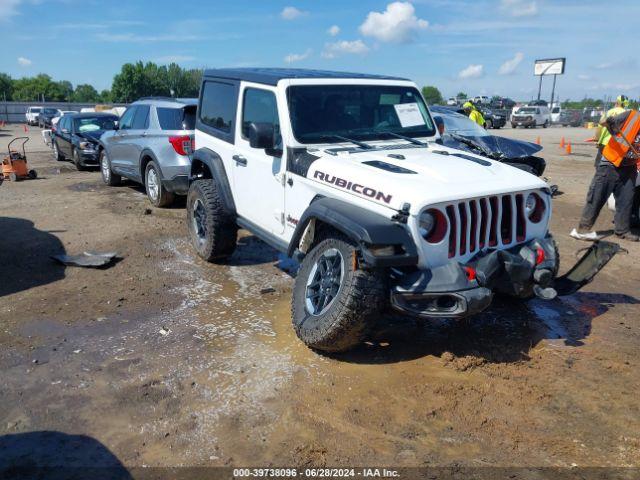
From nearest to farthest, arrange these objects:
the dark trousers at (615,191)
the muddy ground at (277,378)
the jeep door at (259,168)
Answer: the muddy ground at (277,378) → the jeep door at (259,168) → the dark trousers at (615,191)

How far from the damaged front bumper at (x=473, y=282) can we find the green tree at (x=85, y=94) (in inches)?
4098

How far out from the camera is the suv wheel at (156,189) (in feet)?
29.5

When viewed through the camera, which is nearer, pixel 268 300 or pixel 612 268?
pixel 268 300

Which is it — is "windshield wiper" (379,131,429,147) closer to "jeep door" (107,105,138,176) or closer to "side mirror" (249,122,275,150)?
"side mirror" (249,122,275,150)

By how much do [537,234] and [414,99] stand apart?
6.86ft

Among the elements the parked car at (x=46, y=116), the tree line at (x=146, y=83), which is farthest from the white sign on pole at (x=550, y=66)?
the parked car at (x=46, y=116)

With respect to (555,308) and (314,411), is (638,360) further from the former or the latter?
(314,411)

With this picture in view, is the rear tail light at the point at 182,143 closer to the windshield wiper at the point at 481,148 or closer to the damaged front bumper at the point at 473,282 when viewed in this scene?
the windshield wiper at the point at 481,148

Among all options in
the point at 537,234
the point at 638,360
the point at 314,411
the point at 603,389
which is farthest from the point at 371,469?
the point at 638,360

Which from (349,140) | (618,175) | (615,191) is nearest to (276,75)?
(349,140)

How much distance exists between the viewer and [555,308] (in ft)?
17.9

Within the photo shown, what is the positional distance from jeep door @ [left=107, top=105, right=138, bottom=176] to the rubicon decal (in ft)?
22.0

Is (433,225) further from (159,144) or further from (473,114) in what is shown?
(473,114)

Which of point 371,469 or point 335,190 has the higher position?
point 335,190
